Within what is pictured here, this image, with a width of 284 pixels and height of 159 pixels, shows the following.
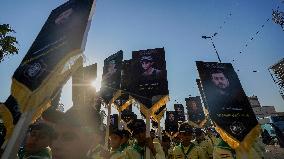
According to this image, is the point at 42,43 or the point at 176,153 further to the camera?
the point at 176,153

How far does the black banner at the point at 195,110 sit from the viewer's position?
1834 centimetres

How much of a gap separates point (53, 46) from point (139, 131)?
3.29 meters

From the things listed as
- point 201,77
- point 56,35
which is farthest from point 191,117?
point 56,35

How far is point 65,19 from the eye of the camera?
16.5ft

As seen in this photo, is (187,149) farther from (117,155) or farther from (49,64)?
(49,64)

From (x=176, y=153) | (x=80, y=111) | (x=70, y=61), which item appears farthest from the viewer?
(x=176, y=153)

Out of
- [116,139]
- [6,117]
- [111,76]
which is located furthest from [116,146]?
[111,76]

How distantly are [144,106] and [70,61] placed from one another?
4595 mm

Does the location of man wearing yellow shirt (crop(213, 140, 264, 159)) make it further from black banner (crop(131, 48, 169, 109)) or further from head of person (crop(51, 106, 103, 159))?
black banner (crop(131, 48, 169, 109))

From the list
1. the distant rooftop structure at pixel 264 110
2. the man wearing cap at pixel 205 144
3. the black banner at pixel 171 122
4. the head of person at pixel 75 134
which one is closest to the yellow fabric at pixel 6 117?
the head of person at pixel 75 134

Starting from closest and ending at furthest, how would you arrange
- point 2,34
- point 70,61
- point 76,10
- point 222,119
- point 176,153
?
1. point 70,61
2. point 76,10
3. point 222,119
4. point 176,153
5. point 2,34

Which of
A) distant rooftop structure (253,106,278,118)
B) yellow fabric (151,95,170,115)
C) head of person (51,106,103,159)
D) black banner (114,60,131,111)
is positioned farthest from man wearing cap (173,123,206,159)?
distant rooftop structure (253,106,278,118)

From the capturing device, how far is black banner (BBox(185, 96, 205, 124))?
18.3 m

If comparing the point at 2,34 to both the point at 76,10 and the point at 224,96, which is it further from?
the point at 224,96
